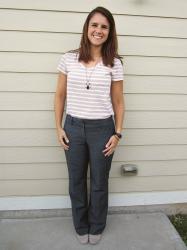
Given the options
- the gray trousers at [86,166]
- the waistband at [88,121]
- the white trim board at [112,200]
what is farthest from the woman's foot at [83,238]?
the waistband at [88,121]

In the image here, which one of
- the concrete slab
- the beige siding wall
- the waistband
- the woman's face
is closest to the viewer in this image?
the woman's face

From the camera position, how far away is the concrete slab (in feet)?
9.21

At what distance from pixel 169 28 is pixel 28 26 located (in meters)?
1.14

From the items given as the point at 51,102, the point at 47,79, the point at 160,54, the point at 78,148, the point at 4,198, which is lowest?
the point at 4,198

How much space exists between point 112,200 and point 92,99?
1.21m

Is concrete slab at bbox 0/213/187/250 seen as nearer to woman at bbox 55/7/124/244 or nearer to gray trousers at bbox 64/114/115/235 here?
gray trousers at bbox 64/114/115/235

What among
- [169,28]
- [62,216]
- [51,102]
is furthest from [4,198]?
[169,28]

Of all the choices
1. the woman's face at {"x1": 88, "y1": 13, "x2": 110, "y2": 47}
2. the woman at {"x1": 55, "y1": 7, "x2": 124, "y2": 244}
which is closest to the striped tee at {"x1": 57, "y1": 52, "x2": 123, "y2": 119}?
the woman at {"x1": 55, "y1": 7, "x2": 124, "y2": 244}

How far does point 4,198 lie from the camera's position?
3135 millimetres

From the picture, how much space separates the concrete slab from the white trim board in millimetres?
117

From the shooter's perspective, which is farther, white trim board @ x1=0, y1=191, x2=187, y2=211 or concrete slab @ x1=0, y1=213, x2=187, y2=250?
white trim board @ x1=0, y1=191, x2=187, y2=211

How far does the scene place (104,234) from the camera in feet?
9.71

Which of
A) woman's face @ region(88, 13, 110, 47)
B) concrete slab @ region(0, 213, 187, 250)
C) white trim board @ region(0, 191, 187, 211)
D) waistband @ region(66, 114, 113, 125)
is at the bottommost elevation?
concrete slab @ region(0, 213, 187, 250)

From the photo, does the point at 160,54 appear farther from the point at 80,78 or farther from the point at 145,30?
the point at 80,78
